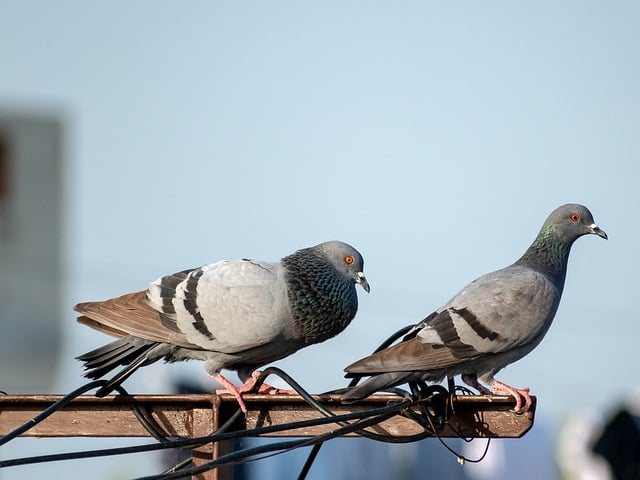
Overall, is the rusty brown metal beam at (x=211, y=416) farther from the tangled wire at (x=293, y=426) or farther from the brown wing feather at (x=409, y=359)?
the brown wing feather at (x=409, y=359)

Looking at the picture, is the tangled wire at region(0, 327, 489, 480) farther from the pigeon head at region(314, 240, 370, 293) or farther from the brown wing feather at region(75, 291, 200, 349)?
the pigeon head at region(314, 240, 370, 293)

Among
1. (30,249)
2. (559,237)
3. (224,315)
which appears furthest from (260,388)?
(30,249)

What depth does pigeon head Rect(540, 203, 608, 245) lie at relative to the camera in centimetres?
750

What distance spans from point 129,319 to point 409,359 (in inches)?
67.1

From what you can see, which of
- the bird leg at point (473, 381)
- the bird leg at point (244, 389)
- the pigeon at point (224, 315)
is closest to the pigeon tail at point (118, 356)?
the pigeon at point (224, 315)

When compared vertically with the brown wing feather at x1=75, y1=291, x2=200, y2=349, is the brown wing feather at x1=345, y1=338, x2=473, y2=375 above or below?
below

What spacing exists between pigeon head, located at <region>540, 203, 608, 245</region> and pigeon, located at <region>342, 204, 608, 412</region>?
0.26 meters

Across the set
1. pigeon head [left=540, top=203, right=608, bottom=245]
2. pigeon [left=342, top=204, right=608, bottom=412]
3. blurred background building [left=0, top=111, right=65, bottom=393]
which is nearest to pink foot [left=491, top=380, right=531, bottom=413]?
pigeon [left=342, top=204, right=608, bottom=412]

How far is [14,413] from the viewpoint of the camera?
5500mm

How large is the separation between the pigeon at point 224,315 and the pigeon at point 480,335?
616mm

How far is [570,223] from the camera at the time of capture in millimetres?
7535

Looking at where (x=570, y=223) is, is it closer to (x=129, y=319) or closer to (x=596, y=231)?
(x=596, y=231)

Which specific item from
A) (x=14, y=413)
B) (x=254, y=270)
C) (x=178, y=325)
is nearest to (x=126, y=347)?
(x=178, y=325)

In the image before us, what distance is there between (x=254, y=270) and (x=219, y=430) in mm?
1542
